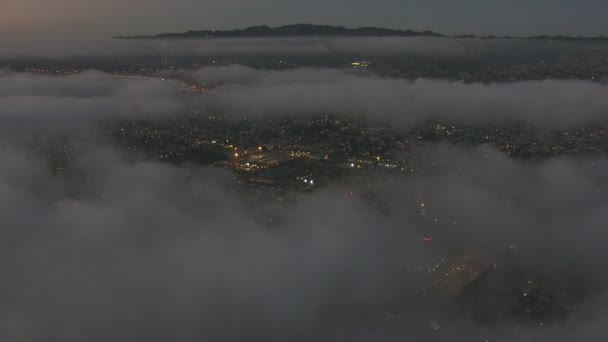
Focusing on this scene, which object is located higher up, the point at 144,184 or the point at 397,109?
the point at 397,109

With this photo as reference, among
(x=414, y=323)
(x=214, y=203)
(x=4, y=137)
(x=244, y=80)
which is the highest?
(x=244, y=80)

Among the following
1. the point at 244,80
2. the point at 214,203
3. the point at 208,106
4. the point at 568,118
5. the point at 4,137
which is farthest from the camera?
the point at 244,80

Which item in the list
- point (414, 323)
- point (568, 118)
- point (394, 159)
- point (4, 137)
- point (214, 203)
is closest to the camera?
point (414, 323)

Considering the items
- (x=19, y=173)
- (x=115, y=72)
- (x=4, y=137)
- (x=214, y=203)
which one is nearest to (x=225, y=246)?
(x=214, y=203)

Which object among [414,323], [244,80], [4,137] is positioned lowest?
[414,323]

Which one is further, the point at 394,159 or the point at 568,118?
the point at 568,118

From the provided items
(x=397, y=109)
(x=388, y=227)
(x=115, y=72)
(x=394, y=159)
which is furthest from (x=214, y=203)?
(x=115, y=72)

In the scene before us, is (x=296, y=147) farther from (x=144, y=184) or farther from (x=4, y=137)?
(x=4, y=137)

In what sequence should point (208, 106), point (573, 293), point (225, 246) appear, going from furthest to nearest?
1. point (208, 106)
2. point (225, 246)
3. point (573, 293)

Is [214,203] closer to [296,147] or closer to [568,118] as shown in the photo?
[296,147]
